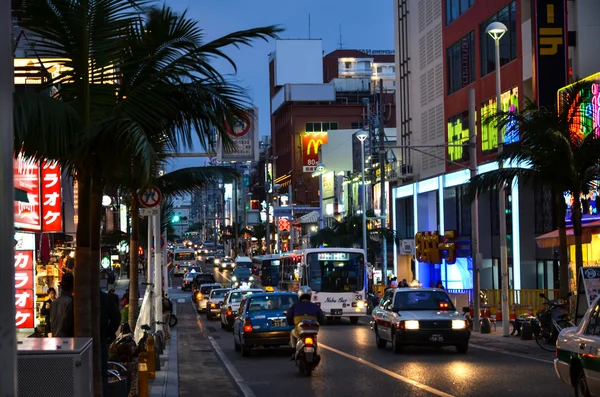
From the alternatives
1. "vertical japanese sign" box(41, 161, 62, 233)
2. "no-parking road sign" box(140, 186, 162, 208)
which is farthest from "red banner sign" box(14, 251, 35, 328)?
"vertical japanese sign" box(41, 161, 62, 233)

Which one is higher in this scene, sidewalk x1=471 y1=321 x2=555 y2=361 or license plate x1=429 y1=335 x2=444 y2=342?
license plate x1=429 y1=335 x2=444 y2=342

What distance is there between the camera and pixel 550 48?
40562mm

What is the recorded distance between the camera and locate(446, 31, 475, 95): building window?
53656 mm

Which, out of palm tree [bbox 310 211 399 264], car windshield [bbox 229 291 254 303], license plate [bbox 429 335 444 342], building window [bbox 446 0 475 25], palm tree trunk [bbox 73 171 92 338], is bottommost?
license plate [bbox 429 335 444 342]

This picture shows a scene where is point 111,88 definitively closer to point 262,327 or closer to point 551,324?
point 262,327

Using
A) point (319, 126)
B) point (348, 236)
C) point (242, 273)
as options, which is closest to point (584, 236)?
point (348, 236)

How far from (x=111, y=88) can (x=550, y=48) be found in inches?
1235

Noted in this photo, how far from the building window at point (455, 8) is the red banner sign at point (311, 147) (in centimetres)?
7155

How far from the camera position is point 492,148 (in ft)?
160

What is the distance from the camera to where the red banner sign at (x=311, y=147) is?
130m

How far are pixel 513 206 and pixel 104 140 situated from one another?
3797 centimetres

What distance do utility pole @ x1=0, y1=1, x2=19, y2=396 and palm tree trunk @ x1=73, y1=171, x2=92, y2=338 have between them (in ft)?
20.4

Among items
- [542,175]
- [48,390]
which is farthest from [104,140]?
[542,175]

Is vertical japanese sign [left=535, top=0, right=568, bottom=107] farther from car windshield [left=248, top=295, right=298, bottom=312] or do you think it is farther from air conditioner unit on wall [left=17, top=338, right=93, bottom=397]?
air conditioner unit on wall [left=17, top=338, right=93, bottom=397]
